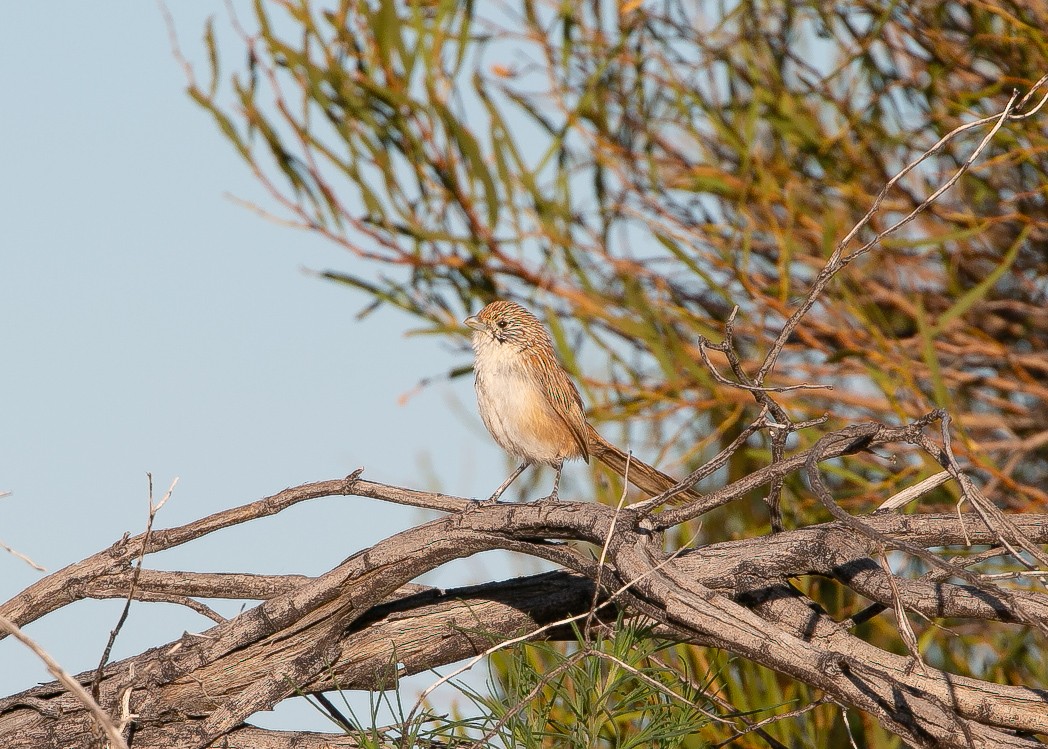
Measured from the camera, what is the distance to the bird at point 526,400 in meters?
4.98

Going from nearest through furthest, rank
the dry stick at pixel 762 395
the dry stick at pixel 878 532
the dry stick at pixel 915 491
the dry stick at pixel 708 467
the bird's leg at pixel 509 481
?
the dry stick at pixel 878 532 < the dry stick at pixel 762 395 < the dry stick at pixel 708 467 < the dry stick at pixel 915 491 < the bird's leg at pixel 509 481

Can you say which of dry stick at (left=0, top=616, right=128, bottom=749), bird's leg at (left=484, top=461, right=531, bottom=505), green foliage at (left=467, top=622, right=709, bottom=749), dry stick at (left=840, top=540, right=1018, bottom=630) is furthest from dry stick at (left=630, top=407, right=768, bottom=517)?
bird's leg at (left=484, top=461, right=531, bottom=505)

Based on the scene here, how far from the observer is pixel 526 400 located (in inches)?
196

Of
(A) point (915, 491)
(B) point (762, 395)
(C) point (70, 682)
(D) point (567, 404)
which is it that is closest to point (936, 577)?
(A) point (915, 491)

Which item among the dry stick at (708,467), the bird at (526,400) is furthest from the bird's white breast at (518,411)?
the dry stick at (708,467)

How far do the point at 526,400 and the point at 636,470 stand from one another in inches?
26.1

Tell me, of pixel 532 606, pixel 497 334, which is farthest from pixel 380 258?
pixel 532 606

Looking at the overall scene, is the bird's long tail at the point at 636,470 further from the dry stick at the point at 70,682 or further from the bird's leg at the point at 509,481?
the dry stick at the point at 70,682

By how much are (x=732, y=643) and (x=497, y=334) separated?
284 cm

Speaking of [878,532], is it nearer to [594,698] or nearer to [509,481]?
[594,698]

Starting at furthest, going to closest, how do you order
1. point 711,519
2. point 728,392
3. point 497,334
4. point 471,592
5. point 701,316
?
point 711,519
point 701,316
point 728,392
point 497,334
point 471,592

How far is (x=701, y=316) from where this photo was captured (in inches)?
240

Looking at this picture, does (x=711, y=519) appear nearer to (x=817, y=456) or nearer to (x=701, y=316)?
(x=701, y=316)

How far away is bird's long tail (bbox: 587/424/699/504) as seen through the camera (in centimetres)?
428
